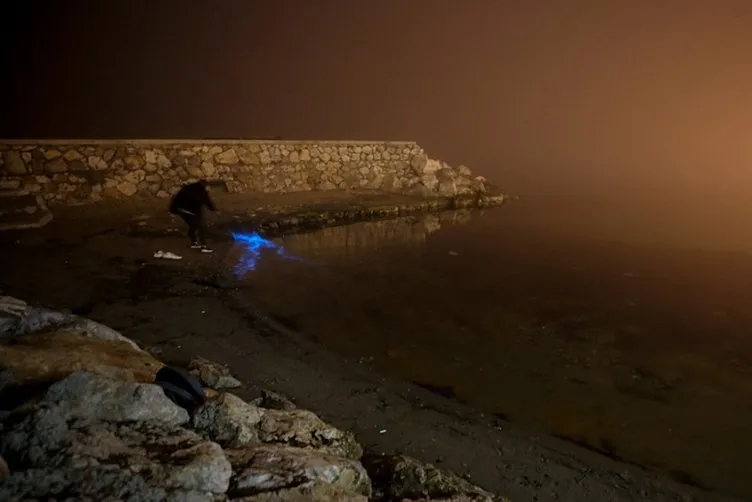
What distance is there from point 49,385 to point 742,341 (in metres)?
7.91

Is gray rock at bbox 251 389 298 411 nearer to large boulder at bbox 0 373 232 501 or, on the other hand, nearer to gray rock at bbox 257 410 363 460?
gray rock at bbox 257 410 363 460

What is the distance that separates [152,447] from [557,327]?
18.9 ft

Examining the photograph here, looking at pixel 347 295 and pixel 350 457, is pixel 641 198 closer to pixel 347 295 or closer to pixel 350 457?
pixel 347 295

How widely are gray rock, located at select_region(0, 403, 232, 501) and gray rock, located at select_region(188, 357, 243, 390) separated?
1538 millimetres

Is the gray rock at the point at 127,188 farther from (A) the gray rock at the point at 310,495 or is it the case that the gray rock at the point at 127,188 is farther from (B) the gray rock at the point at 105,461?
(A) the gray rock at the point at 310,495

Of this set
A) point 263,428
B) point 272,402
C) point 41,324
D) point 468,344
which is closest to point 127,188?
point 41,324

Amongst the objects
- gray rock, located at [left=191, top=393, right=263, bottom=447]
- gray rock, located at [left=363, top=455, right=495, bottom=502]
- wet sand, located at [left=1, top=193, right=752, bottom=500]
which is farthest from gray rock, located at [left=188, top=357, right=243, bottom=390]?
gray rock, located at [left=363, top=455, right=495, bottom=502]

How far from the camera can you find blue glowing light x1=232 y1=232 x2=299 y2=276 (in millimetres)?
9125

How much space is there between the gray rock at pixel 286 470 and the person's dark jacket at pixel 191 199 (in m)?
7.04

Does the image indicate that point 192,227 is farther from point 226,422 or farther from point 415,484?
point 415,484

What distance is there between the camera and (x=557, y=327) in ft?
24.2

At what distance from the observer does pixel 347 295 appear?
820 cm

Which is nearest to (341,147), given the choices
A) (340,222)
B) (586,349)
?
(340,222)

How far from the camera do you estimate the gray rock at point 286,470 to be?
275 cm
